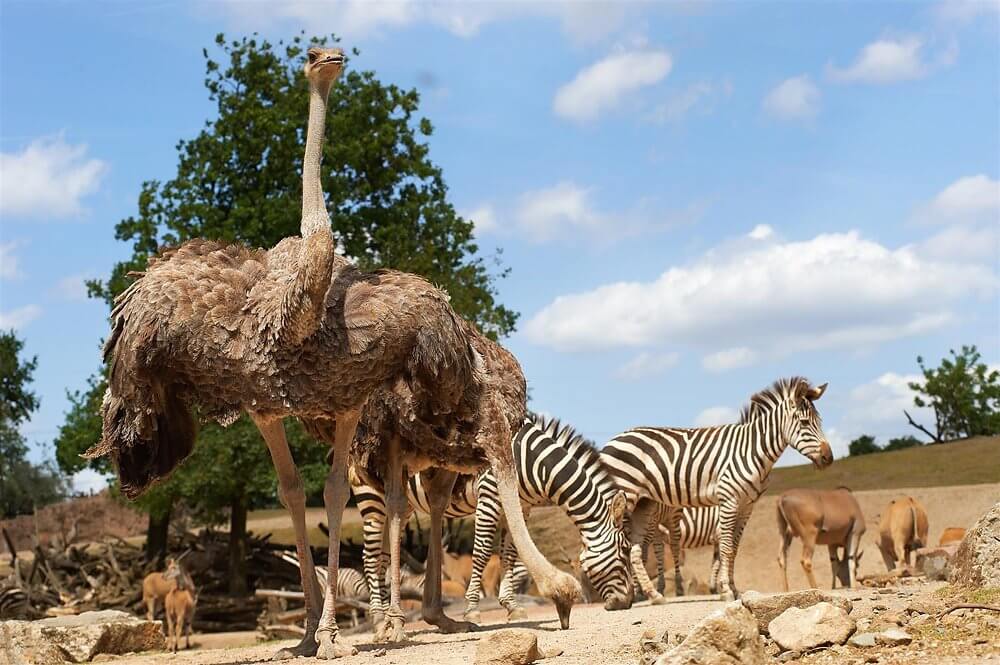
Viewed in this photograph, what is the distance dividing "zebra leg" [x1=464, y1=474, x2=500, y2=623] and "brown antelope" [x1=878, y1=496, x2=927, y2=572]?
6819 millimetres

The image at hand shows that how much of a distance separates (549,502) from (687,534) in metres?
6.26

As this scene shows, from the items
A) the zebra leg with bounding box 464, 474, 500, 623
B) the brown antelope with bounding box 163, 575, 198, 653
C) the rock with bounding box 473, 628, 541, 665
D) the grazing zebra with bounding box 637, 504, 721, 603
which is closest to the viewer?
the rock with bounding box 473, 628, 541, 665

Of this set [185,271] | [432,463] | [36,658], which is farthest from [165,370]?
[36,658]

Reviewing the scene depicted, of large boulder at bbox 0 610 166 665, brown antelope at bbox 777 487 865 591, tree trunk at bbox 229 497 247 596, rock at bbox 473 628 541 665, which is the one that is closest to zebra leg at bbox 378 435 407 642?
rock at bbox 473 628 541 665

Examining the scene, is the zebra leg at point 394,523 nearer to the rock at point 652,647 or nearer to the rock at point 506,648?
the rock at point 506,648

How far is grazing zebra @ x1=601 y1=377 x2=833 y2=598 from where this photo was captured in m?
15.4

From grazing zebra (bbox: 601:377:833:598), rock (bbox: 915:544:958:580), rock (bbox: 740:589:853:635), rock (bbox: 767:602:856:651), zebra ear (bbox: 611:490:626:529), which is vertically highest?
grazing zebra (bbox: 601:377:833:598)

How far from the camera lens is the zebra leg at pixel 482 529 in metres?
14.4

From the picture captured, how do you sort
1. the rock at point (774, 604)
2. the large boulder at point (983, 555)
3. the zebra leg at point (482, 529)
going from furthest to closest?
the zebra leg at point (482, 529)
the large boulder at point (983, 555)
the rock at point (774, 604)

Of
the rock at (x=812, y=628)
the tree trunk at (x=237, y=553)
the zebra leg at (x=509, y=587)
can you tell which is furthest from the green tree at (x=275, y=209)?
the rock at (x=812, y=628)

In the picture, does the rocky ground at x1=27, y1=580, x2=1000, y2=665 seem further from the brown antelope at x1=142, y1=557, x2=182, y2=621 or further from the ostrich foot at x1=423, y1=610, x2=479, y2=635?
the brown antelope at x1=142, y1=557, x2=182, y2=621

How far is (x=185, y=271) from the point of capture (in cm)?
941

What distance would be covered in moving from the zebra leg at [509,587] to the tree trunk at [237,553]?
10.5 m

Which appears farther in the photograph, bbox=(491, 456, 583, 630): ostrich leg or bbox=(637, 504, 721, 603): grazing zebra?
bbox=(637, 504, 721, 603): grazing zebra
